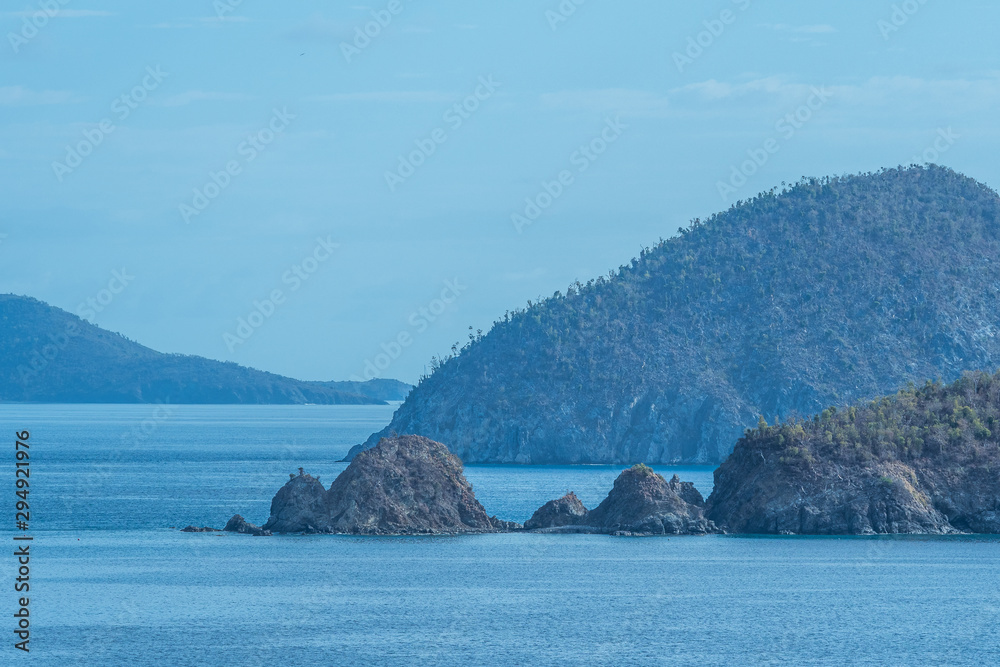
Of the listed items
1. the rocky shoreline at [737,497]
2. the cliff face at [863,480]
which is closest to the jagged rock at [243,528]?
the rocky shoreline at [737,497]

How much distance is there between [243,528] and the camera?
8525 cm

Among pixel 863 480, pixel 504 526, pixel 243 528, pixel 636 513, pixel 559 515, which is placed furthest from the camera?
pixel 504 526

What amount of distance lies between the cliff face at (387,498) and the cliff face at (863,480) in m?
16.0

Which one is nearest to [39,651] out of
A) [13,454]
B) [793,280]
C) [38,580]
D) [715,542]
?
[38,580]

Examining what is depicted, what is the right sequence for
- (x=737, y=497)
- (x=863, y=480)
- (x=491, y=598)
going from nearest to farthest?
(x=491, y=598) → (x=863, y=480) → (x=737, y=497)

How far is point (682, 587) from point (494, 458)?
111 metres

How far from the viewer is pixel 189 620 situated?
57312 millimetres

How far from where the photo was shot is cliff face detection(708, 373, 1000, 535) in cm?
8425

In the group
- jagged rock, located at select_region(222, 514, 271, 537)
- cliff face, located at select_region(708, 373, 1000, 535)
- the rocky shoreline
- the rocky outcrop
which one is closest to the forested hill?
cliff face, located at select_region(708, 373, 1000, 535)

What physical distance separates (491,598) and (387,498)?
2111 cm

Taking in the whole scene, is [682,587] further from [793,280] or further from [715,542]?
[793,280]

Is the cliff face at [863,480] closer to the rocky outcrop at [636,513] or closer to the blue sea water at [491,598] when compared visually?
the blue sea water at [491,598]

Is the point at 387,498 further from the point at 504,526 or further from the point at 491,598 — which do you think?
the point at 491,598

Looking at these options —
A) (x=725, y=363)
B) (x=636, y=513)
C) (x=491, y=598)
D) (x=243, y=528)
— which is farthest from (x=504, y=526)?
(x=725, y=363)
